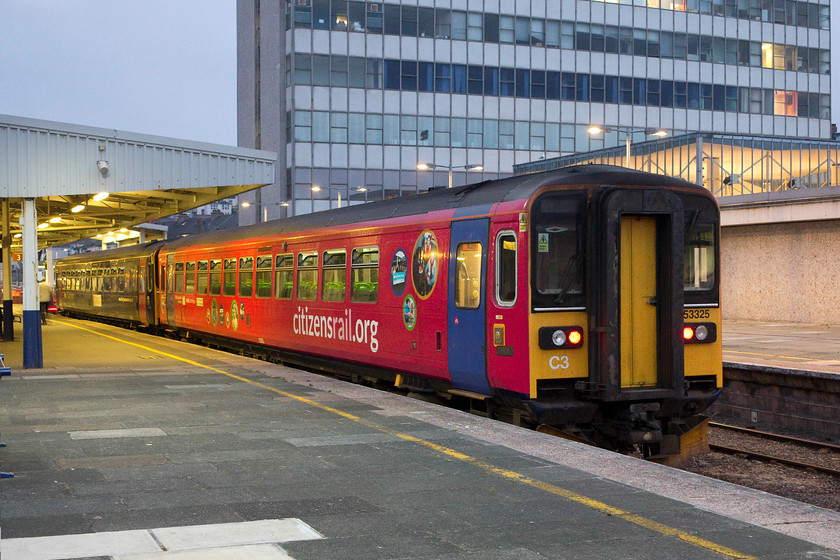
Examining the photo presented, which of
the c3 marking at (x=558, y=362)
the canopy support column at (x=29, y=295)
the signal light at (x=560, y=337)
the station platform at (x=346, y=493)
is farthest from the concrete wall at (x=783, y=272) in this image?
the canopy support column at (x=29, y=295)

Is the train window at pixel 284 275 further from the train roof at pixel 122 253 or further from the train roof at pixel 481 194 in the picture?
the train roof at pixel 122 253

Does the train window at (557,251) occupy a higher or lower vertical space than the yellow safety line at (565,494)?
higher

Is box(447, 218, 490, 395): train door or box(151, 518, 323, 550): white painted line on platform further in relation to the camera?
box(447, 218, 490, 395): train door

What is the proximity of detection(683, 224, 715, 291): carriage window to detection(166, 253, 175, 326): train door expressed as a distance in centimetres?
1710

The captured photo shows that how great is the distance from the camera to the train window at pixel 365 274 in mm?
13656

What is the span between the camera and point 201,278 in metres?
22.5

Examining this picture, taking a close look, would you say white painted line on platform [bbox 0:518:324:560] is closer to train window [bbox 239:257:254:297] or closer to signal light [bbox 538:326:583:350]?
signal light [bbox 538:326:583:350]

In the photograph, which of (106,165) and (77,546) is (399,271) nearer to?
(106,165)

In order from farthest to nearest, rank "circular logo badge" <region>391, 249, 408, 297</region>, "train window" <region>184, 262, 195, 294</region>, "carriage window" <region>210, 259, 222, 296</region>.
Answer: "train window" <region>184, 262, 195, 294</region>, "carriage window" <region>210, 259, 222, 296</region>, "circular logo badge" <region>391, 249, 408, 297</region>

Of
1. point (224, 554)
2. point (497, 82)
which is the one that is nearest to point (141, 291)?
point (224, 554)

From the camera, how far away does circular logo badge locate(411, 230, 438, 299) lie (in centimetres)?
1199

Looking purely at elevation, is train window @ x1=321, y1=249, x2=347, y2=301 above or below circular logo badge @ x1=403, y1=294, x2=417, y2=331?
above

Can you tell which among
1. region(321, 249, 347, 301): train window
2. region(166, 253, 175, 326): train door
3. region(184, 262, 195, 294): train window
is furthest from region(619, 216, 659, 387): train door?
region(166, 253, 175, 326): train door

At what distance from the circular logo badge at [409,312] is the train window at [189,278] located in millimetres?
11752
